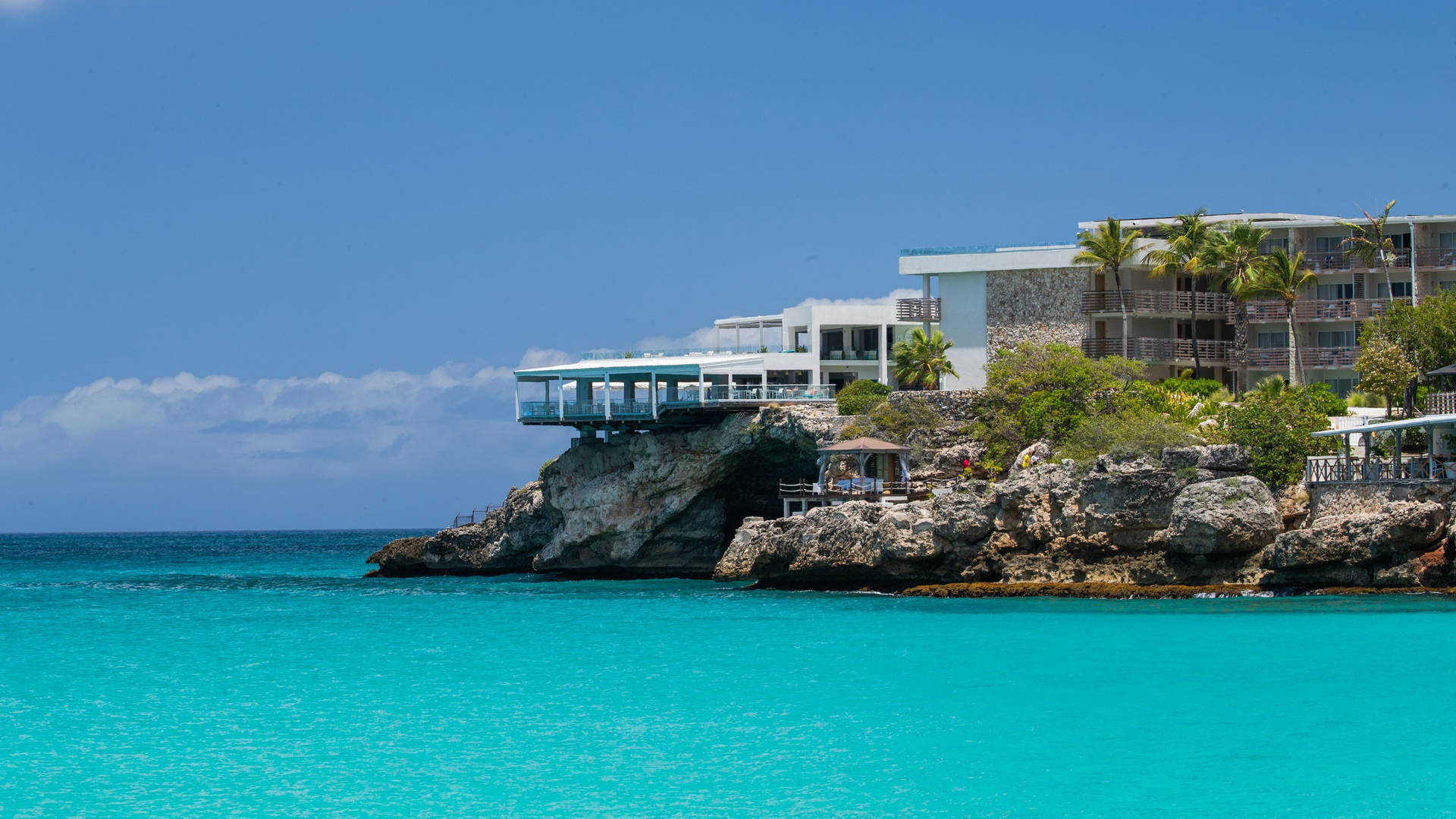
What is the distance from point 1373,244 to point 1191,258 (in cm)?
619

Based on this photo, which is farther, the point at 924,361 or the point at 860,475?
the point at 924,361

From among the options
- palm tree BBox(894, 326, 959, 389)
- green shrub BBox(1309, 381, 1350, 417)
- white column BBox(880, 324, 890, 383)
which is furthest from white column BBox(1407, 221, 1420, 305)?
white column BBox(880, 324, 890, 383)

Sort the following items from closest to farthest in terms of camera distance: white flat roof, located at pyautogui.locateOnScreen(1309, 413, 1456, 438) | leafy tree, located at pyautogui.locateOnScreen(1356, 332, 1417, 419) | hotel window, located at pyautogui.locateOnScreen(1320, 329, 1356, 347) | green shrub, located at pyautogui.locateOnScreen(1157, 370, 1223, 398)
A: white flat roof, located at pyautogui.locateOnScreen(1309, 413, 1456, 438) < leafy tree, located at pyautogui.locateOnScreen(1356, 332, 1417, 419) < green shrub, located at pyautogui.locateOnScreen(1157, 370, 1223, 398) < hotel window, located at pyautogui.locateOnScreen(1320, 329, 1356, 347)

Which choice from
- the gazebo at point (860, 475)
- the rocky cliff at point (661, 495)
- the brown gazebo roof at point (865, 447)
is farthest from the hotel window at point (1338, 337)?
the rocky cliff at point (661, 495)

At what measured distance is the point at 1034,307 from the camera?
184 ft

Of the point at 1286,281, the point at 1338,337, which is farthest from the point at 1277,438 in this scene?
the point at 1338,337

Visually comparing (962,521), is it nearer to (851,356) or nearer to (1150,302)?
(1150,302)

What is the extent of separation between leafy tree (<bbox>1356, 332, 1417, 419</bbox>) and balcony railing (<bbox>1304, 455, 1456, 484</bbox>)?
479cm

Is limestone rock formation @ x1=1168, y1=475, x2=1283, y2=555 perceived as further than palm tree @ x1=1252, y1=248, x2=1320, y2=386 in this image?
No

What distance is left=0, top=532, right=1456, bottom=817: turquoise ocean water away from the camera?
60.7 feet

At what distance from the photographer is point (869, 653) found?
1185 inches

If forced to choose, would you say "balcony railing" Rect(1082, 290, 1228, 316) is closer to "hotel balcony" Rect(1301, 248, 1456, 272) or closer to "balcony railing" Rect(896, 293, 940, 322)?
"hotel balcony" Rect(1301, 248, 1456, 272)

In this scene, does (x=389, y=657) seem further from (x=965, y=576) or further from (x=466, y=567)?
(x=466, y=567)

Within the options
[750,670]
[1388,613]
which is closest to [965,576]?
[1388,613]
